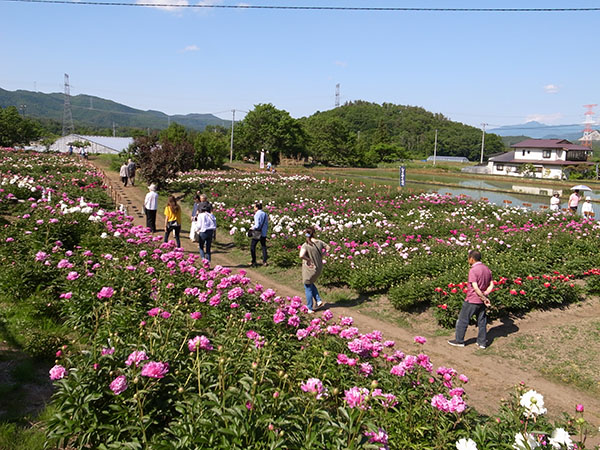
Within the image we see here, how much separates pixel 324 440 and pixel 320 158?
2769 inches

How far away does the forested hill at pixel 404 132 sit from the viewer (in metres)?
89.6

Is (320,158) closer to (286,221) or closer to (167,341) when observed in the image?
(286,221)

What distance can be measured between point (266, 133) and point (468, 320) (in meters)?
56.6

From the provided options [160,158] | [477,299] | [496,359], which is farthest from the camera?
[160,158]

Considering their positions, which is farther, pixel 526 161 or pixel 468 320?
pixel 526 161

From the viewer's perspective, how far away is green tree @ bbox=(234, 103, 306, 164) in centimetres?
6112

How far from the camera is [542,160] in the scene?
59688mm

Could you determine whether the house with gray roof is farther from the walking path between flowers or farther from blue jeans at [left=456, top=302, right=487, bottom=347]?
blue jeans at [left=456, top=302, right=487, bottom=347]

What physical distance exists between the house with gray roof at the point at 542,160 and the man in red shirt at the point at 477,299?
182ft

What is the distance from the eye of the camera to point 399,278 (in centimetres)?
918

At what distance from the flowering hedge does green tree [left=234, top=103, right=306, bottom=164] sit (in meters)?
41.3

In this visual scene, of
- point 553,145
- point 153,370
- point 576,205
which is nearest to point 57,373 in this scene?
point 153,370

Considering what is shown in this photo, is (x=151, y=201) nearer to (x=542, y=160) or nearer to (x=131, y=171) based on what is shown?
(x=131, y=171)

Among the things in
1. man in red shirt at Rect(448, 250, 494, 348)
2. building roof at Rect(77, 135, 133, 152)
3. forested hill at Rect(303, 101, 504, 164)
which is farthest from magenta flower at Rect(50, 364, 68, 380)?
forested hill at Rect(303, 101, 504, 164)
